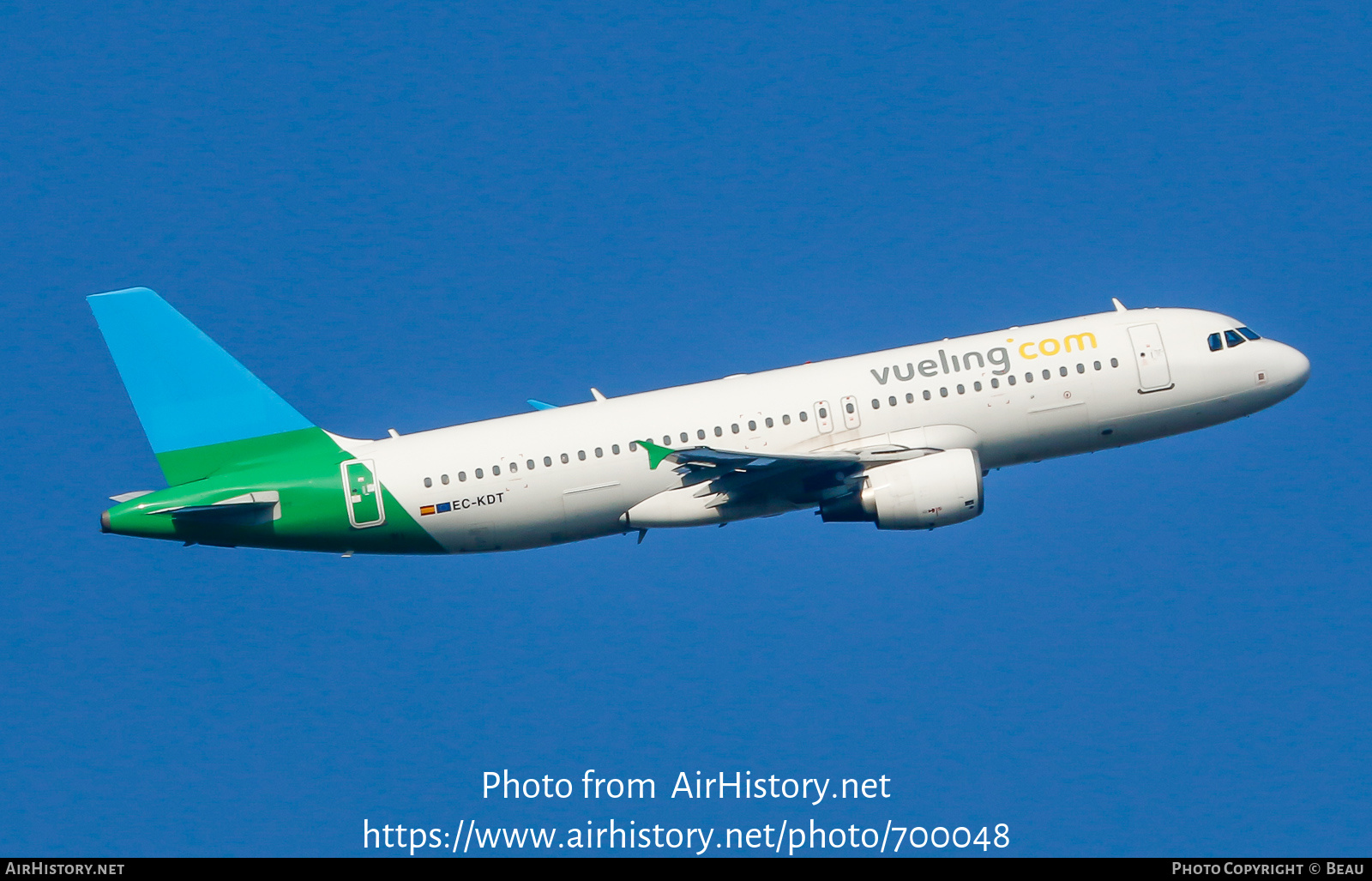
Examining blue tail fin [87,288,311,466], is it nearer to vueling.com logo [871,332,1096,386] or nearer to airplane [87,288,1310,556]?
airplane [87,288,1310,556]

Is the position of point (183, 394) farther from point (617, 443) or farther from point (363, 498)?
point (617, 443)

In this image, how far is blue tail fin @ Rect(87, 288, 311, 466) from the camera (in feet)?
148

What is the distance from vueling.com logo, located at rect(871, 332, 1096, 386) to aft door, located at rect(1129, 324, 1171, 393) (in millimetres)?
1315

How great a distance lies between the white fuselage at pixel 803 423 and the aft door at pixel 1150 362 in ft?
0.11

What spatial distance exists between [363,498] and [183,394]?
5957 mm

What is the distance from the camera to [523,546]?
45.2 metres

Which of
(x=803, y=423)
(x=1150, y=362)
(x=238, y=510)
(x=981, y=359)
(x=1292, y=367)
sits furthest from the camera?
(x=1292, y=367)

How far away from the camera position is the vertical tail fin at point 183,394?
45.0 m

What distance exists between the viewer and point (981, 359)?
4519cm

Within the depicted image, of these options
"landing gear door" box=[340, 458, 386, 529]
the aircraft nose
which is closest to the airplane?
"landing gear door" box=[340, 458, 386, 529]

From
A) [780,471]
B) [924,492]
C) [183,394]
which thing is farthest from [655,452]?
[183,394]

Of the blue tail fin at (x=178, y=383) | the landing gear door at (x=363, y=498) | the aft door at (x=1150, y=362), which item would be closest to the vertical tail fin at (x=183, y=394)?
the blue tail fin at (x=178, y=383)

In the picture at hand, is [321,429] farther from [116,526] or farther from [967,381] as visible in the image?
[967,381]
